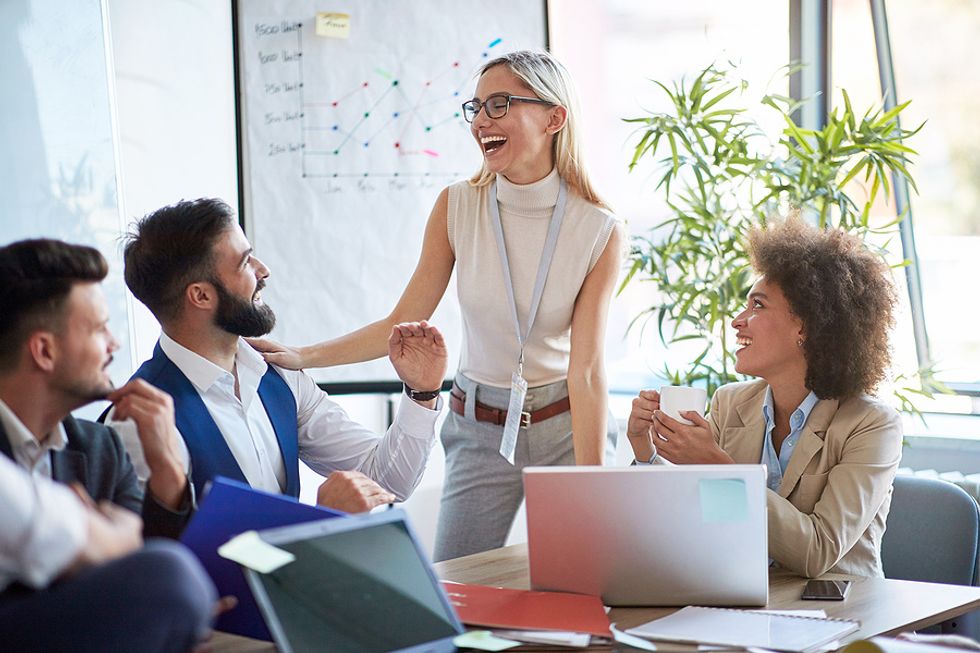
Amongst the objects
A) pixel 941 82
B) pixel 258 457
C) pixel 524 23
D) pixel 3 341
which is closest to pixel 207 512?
pixel 3 341

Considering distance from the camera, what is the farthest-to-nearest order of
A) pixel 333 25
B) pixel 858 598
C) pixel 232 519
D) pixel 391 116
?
1. pixel 391 116
2. pixel 333 25
3. pixel 858 598
4. pixel 232 519

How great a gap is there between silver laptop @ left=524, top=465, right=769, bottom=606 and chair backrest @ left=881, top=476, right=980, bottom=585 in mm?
824

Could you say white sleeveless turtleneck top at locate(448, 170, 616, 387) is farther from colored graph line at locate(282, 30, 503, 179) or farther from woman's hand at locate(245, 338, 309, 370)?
colored graph line at locate(282, 30, 503, 179)

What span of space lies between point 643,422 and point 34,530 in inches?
54.4

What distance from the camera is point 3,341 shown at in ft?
5.66

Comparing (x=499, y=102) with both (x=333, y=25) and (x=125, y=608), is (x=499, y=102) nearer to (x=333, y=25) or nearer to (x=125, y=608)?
(x=333, y=25)

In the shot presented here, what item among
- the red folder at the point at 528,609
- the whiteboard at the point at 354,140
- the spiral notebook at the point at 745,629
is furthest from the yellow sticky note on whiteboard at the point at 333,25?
the spiral notebook at the point at 745,629

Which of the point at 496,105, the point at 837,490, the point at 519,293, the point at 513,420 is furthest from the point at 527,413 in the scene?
the point at 837,490

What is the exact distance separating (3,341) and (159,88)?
1.80 metres

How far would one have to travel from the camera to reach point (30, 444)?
5.59 feet

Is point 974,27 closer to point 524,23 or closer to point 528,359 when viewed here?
point 524,23

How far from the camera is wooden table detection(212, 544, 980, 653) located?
1732mm

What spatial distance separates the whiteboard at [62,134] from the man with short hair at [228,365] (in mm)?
586

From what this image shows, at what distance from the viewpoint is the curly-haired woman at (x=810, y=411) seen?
2.14 m
